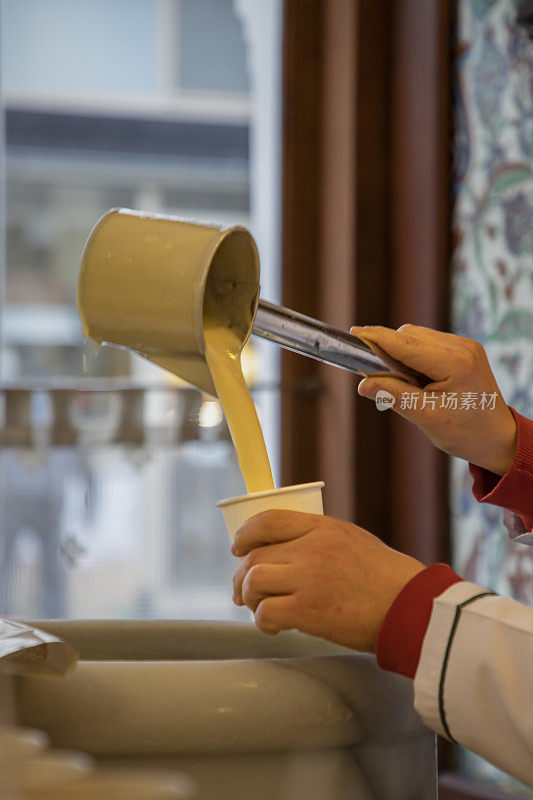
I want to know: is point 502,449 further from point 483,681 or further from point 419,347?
point 483,681

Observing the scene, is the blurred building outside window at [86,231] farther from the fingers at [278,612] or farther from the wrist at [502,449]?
the fingers at [278,612]

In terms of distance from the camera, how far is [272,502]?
17.8 inches

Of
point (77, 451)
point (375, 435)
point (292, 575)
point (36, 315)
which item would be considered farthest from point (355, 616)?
point (36, 315)

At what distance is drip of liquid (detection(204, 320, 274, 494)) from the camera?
1.59 feet

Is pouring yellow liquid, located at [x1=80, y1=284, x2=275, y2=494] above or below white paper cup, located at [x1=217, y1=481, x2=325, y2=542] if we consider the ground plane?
above

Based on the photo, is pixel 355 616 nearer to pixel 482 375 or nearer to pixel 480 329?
pixel 482 375

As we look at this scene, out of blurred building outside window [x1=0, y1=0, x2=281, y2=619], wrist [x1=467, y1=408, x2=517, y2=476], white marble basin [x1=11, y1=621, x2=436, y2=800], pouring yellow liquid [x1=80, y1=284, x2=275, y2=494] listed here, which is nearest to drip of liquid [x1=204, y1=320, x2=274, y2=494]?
pouring yellow liquid [x1=80, y1=284, x2=275, y2=494]

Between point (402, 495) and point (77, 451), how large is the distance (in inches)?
21.1

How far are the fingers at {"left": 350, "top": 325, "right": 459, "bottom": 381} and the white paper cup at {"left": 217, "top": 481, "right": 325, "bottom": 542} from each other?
0.15 meters

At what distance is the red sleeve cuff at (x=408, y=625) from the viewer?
1.52ft

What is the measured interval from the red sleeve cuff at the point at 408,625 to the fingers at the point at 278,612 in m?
0.05

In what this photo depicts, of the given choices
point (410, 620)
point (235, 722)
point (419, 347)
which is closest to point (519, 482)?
point (419, 347)

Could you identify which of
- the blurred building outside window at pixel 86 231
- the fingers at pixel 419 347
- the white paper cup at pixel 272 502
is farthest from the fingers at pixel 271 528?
the blurred building outside window at pixel 86 231

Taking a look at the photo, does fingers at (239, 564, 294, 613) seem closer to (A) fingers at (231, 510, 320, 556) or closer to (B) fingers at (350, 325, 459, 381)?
(A) fingers at (231, 510, 320, 556)
